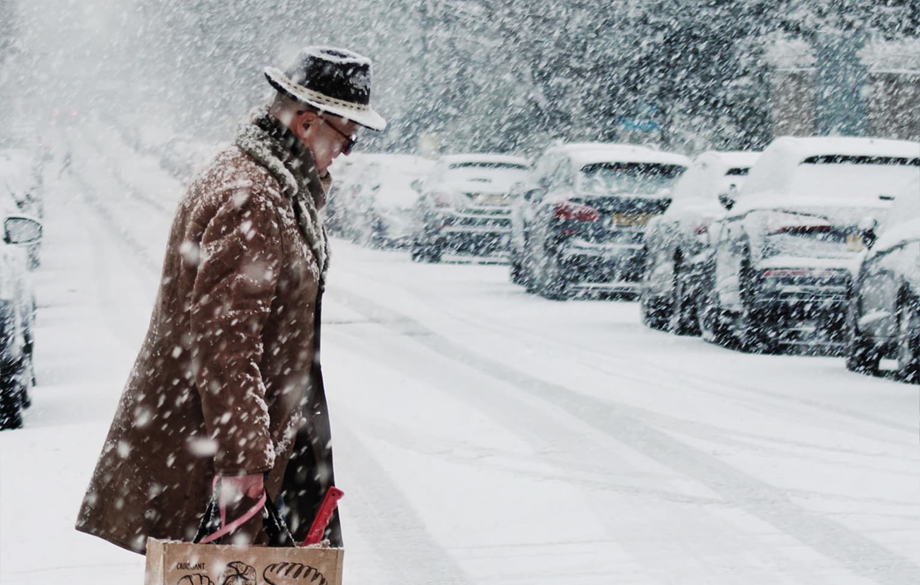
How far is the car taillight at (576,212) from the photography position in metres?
16.2

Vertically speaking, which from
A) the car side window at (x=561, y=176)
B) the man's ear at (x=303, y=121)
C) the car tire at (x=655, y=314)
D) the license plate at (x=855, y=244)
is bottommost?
the car tire at (x=655, y=314)

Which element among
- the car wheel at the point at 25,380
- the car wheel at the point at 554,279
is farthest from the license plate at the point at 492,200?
the car wheel at the point at 25,380

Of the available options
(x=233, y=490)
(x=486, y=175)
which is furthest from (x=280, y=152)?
(x=486, y=175)

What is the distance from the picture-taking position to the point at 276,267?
11.0ft

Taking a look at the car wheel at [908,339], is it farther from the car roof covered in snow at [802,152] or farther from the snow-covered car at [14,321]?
the snow-covered car at [14,321]

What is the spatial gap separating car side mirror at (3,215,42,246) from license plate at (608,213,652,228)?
7.96 metres

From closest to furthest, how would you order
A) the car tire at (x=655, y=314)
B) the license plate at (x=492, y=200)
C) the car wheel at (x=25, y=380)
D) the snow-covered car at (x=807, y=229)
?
the car wheel at (x=25, y=380) → the snow-covered car at (x=807, y=229) → the car tire at (x=655, y=314) → the license plate at (x=492, y=200)

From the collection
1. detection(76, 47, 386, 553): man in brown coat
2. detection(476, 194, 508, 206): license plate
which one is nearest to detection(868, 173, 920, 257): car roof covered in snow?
detection(76, 47, 386, 553): man in brown coat

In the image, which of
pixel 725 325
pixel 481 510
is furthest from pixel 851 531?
pixel 725 325

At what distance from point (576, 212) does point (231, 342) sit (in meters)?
13.1

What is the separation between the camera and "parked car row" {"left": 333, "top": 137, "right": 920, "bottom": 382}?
36.3ft

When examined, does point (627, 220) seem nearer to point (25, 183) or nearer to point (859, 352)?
point (859, 352)

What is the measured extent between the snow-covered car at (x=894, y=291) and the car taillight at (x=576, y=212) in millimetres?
5060

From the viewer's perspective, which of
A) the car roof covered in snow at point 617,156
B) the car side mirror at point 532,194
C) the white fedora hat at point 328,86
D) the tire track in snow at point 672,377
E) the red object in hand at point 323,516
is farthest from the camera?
the car side mirror at point 532,194
